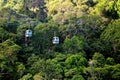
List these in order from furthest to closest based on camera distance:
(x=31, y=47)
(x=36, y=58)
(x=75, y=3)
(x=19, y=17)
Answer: (x=75, y=3), (x=19, y=17), (x=31, y=47), (x=36, y=58)

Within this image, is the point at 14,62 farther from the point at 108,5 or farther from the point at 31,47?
the point at 108,5

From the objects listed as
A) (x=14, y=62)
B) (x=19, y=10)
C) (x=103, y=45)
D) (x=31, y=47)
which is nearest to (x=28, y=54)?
(x=31, y=47)

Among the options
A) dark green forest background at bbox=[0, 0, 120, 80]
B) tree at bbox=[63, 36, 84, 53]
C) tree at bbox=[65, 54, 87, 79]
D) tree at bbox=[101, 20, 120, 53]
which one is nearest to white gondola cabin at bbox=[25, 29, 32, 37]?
dark green forest background at bbox=[0, 0, 120, 80]

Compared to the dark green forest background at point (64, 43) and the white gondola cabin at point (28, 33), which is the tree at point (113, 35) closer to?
the dark green forest background at point (64, 43)

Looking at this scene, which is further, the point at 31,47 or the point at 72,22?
the point at 72,22

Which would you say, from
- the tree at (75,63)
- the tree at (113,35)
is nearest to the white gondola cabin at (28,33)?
the tree at (75,63)

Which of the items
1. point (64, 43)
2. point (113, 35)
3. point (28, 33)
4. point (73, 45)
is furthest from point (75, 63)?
point (113, 35)

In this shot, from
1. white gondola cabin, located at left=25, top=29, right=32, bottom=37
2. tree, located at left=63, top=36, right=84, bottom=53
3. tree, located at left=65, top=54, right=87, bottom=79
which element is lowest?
tree, located at left=65, top=54, right=87, bottom=79

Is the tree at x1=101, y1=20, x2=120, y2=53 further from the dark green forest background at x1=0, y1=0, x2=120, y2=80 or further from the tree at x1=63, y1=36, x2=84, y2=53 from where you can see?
the tree at x1=63, y1=36, x2=84, y2=53

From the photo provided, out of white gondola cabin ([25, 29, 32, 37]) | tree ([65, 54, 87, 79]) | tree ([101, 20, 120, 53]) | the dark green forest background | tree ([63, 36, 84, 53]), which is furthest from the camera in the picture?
tree ([101, 20, 120, 53])
